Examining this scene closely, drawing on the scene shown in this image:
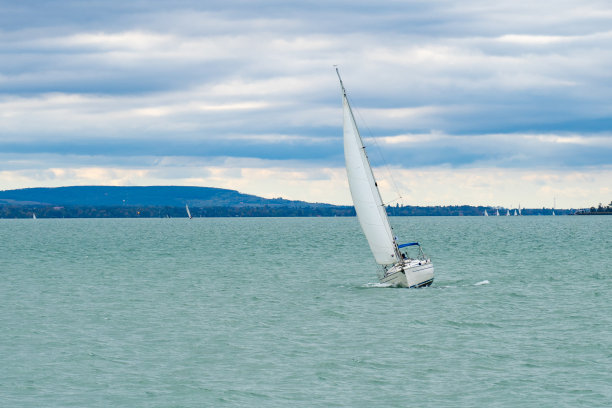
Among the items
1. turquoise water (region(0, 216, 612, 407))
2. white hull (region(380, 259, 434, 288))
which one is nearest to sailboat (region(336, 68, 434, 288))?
white hull (region(380, 259, 434, 288))

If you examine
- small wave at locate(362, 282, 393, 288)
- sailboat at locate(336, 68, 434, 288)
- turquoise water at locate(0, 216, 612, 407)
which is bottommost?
turquoise water at locate(0, 216, 612, 407)

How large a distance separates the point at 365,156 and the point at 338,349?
2142cm

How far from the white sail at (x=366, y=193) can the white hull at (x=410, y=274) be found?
31.2 inches

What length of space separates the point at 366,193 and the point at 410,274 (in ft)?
19.4

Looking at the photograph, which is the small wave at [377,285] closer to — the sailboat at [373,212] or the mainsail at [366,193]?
the sailboat at [373,212]

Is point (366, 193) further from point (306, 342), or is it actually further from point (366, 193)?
point (306, 342)

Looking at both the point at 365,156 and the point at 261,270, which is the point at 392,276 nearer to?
the point at 365,156

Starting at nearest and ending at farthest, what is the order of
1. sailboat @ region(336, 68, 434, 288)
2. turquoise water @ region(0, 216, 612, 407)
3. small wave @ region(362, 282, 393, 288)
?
turquoise water @ region(0, 216, 612, 407)
sailboat @ region(336, 68, 434, 288)
small wave @ region(362, 282, 393, 288)

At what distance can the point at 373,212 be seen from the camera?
176 feet

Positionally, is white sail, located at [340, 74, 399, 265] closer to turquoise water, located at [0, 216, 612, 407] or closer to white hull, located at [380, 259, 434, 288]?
white hull, located at [380, 259, 434, 288]

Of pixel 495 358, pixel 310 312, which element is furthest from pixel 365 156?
pixel 495 358

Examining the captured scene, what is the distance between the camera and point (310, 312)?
149ft

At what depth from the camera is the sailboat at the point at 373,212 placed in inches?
2074

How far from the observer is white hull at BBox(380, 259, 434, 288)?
52.7 meters
